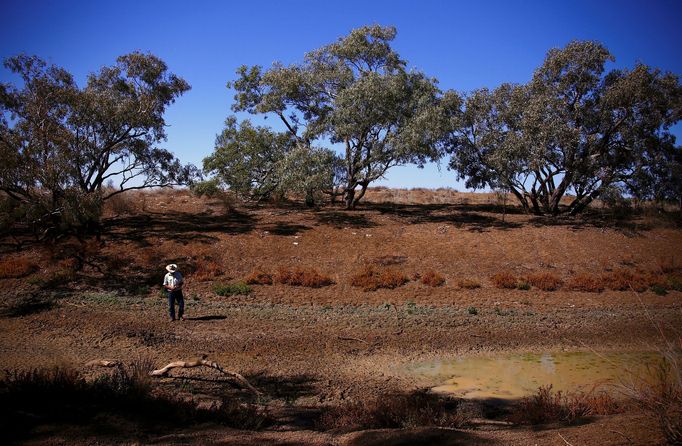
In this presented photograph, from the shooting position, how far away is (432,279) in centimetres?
1936

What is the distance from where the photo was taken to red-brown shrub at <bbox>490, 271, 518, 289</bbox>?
19.1 meters

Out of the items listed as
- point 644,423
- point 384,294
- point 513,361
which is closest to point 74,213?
point 384,294

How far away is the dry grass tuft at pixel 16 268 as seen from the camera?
17656 mm

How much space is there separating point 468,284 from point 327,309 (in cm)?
684

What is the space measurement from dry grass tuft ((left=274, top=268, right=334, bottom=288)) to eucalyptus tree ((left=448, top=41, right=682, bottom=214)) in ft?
46.2

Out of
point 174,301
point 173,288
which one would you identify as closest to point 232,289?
point 174,301

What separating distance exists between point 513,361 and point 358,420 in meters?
6.54

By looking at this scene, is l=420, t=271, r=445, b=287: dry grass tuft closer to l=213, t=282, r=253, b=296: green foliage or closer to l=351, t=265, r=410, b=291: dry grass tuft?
l=351, t=265, r=410, b=291: dry grass tuft

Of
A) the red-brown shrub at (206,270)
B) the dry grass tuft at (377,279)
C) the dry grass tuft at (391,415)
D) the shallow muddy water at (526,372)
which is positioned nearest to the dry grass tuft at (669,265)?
the shallow muddy water at (526,372)

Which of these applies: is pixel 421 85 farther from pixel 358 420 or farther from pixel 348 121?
pixel 358 420

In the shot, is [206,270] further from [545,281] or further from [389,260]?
[545,281]

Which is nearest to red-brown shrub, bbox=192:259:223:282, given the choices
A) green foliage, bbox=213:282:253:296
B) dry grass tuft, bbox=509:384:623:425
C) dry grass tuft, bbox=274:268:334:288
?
green foliage, bbox=213:282:253:296

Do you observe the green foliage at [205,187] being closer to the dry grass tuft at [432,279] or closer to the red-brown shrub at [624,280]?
the dry grass tuft at [432,279]

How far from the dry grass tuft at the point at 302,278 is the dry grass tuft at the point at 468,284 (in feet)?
19.0
